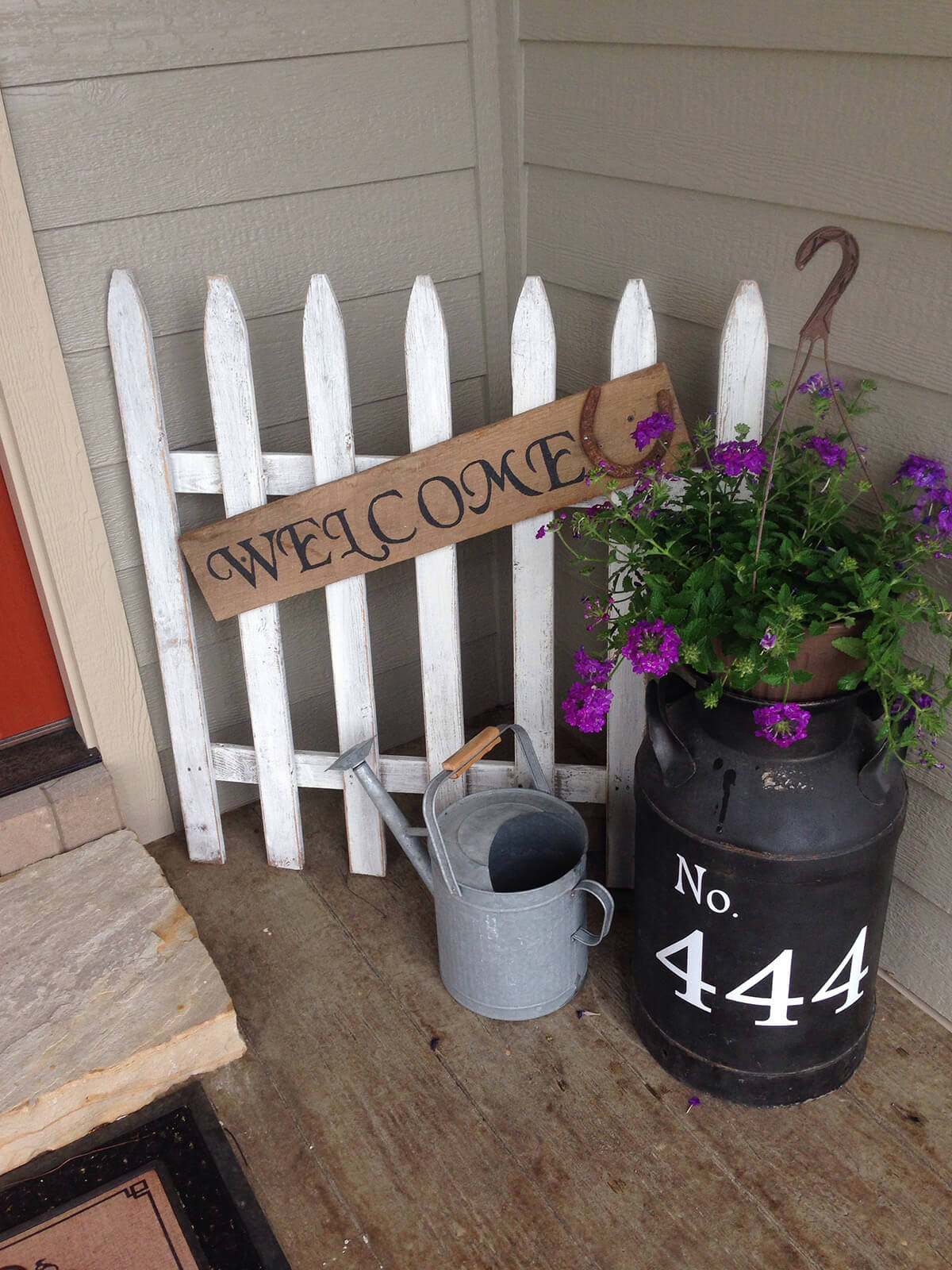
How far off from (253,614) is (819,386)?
4.04 ft

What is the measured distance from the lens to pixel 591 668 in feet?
→ 6.01

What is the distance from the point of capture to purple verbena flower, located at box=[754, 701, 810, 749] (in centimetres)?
154

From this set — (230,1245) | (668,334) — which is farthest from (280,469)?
(230,1245)

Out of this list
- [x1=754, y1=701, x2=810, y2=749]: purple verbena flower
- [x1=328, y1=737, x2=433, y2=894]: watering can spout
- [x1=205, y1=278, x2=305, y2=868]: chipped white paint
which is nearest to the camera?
[x1=754, y1=701, x2=810, y2=749]: purple verbena flower

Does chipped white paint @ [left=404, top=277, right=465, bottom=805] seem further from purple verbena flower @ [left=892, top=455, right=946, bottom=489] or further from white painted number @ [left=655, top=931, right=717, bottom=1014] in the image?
purple verbena flower @ [left=892, top=455, right=946, bottom=489]

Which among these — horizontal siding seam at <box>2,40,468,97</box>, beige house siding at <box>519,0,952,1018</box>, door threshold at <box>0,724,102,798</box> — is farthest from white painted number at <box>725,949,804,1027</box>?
horizontal siding seam at <box>2,40,468,97</box>

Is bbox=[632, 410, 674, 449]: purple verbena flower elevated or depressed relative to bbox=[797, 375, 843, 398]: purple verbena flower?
depressed

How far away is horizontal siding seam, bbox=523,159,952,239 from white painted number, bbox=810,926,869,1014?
1.15 metres

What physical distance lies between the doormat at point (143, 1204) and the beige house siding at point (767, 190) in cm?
136

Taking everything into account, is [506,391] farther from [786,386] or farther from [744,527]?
[744,527]

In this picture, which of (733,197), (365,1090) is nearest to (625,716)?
(365,1090)

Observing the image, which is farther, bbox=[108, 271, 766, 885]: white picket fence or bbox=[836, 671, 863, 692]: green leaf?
bbox=[108, 271, 766, 885]: white picket fence

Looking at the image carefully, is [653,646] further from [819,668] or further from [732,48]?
[732,48]

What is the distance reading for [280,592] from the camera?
7.41ft
